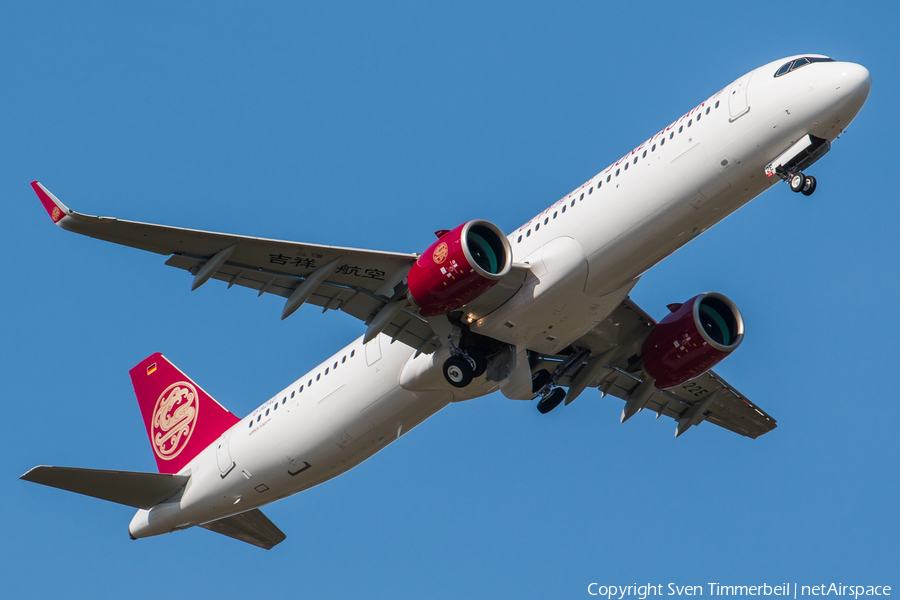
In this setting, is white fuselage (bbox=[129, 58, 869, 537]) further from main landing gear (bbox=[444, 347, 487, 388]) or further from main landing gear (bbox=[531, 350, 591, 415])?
main landing gear (bbox=[531, 350, 591, 415])

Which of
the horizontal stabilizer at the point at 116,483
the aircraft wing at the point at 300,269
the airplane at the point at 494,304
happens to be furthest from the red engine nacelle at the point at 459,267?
the horizontal stabilizer at the point at 116,483

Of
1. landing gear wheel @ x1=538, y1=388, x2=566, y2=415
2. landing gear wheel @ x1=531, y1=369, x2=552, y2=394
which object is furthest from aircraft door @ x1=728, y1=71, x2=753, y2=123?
landing gear wheel @ x1=538, y1=388, x2=566, y2=415

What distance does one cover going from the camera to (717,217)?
75.4 feet

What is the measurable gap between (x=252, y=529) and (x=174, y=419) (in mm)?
4364

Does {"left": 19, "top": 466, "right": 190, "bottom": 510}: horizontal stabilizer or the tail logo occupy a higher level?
the tail logo

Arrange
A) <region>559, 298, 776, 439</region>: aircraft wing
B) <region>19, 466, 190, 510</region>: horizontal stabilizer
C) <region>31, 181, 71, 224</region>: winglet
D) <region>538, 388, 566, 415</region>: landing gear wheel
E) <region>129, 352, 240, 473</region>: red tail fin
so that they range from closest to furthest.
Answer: <region>31, 181, 71, 224</region>: winglet < <region>19, 466, 190, 510</region>: horizontal stabilizer < <region>559, 298, 776, 439</region>: aircraft wing < <region>538, 388, 566, 415</region>: landing gear wheel < <region>129, 352, 240, 473</region>: red tail fin

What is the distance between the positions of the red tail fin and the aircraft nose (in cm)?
1953

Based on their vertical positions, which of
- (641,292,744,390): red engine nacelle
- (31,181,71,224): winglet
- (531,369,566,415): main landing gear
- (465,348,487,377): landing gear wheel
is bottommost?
(31,181,71,224): winglet

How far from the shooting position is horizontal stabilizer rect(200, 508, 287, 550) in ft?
103

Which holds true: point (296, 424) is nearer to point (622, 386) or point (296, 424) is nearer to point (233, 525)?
point (233, 525)

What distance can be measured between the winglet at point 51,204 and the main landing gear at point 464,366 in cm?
951

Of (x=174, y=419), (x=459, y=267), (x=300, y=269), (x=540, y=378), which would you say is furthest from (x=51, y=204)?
(x=540, y=378)

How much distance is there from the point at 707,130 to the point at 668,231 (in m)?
2.40

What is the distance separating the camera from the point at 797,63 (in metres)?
22.1
